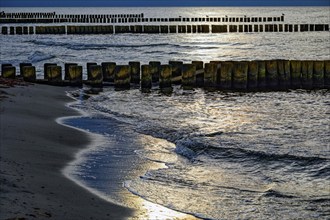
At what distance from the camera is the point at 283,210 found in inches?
309

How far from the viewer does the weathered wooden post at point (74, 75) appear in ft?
67.5

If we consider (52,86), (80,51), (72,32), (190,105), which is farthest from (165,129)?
(72,32)

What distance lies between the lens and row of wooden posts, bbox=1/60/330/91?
2027 cm

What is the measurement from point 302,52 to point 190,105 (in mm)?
28495

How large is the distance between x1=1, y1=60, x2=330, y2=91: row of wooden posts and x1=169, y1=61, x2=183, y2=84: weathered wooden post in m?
0.04

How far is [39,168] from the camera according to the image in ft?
28.2

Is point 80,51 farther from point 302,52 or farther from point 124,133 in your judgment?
point 124,133

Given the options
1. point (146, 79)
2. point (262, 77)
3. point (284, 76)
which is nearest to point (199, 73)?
point (146, 79)

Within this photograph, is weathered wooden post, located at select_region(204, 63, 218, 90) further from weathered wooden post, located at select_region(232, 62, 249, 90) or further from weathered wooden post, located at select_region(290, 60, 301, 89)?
weathered wooden post, located at select_region(290, 60, 301, 89)

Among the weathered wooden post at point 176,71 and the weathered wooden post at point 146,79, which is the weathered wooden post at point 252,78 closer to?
the weathered wooden post at point 176,71

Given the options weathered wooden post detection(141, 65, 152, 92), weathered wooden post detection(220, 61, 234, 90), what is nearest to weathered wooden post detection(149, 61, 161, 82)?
weathered wooden post detection(141, 65, 152, 92)

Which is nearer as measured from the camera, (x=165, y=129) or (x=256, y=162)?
(x=256, y=162)

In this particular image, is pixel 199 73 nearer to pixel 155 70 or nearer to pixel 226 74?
pixel 226 74

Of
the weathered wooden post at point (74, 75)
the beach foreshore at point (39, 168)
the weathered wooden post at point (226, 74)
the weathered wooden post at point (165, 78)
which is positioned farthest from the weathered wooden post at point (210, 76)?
the beach foreshore at point (39, 168)
